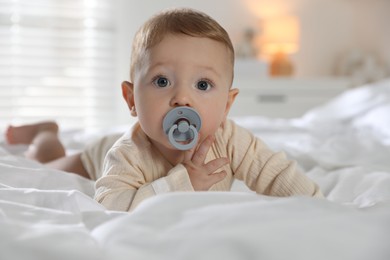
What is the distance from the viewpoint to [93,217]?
69 centimetres

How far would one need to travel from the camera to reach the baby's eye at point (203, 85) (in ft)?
3.13

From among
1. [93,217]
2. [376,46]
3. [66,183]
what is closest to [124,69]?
[376,46]

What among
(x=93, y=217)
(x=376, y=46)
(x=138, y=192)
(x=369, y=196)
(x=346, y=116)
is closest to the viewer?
(x=93, y=217)

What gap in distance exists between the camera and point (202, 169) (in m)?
0.95

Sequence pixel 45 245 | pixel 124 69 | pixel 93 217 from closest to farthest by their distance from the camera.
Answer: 1. pixel 45 245
2. pixel 93 217
3. pixel 124 69

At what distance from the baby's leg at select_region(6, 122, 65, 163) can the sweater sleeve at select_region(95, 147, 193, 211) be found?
0.65 m

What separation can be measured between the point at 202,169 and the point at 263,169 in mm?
175

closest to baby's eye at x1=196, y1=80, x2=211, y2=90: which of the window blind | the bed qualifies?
the bed

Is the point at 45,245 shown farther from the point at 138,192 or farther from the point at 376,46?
the point at 376,46

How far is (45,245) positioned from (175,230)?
14 cm

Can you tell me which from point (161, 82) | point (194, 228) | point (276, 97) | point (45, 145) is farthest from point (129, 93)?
point (276, 97)

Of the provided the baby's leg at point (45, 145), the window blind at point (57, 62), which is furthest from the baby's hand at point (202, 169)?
the window blind at point (57, 62)

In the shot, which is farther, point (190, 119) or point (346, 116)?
point (346, 116)

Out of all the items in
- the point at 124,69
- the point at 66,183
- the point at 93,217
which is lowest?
the point at 124,69
